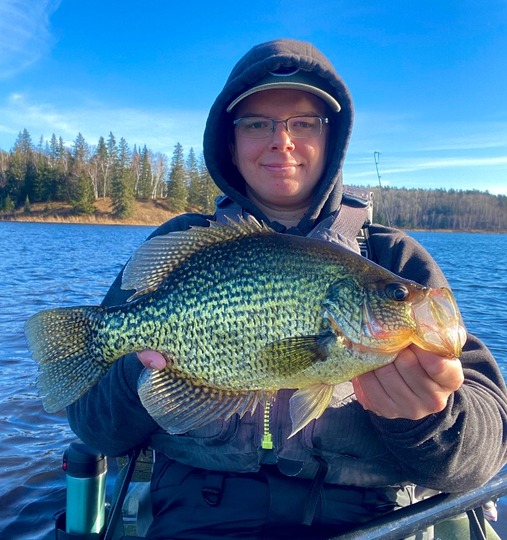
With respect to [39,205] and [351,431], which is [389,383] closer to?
[351,431]

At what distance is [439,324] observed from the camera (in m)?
2.19

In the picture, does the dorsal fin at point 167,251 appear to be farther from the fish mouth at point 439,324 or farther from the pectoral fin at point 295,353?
the fish mouth at point 439,324

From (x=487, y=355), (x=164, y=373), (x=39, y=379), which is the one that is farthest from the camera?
(x=487, y=355)

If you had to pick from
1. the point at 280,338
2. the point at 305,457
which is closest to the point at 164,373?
the point at 280,338

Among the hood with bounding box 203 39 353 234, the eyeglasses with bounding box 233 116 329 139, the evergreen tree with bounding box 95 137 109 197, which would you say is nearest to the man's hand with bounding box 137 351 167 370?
the hood with bounding box 203 39 353 234

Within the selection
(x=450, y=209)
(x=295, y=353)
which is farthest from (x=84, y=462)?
(x=450, y=209)

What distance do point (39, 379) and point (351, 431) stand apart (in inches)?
69.1

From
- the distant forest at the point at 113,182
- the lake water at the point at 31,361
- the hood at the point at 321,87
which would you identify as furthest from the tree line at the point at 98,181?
the hood at the point at 321,87

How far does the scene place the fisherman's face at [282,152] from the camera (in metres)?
3.46

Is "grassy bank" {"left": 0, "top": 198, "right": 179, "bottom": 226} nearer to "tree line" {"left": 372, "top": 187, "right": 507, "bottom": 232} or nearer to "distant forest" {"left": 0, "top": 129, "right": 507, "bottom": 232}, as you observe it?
"distant forest" {"left": 0, "top": 129, "right": 507, "bottom": 232}

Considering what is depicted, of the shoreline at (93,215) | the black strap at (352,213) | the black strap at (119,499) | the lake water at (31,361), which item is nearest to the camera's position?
the black strap at (119,499)

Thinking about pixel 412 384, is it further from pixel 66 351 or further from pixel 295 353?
pixel 66 351

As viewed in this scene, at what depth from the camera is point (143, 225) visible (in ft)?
260

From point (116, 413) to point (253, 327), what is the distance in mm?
1196
